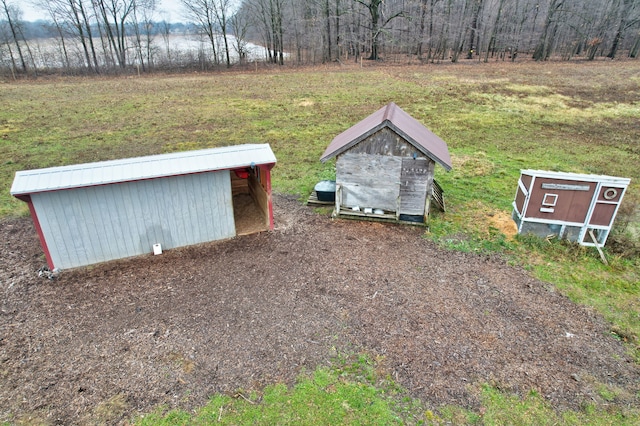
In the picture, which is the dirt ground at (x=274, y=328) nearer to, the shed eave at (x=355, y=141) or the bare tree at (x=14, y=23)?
the shed eave at (x=355, y=141)

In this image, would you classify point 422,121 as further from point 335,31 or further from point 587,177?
point 335,31

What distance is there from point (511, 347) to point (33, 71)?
142ft

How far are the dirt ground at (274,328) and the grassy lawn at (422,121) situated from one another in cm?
44

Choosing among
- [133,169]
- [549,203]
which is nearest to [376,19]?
[549,203]

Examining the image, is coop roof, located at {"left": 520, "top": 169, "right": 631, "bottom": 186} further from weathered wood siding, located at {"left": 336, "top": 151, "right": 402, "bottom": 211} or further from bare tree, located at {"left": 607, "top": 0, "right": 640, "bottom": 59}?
bare tree, located at {"left": 607, "top": 0, "right": 640, "bottom": 59}

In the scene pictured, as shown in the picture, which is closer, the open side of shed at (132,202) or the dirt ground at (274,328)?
the dirt ground at (274,328)

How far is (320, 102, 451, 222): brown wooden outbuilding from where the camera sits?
10438mm

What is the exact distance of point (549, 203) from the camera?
10.1 metres

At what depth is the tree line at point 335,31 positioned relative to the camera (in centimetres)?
3881

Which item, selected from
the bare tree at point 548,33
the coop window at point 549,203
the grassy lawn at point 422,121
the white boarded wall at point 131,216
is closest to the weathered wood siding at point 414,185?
the grassy lawn at point 422,121

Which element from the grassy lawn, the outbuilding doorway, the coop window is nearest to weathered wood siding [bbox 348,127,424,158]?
the grassy lawn

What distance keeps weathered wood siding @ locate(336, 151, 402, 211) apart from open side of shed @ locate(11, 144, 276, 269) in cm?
235

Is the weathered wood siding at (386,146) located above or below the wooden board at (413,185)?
above

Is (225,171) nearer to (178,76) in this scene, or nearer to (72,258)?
(72,258)
